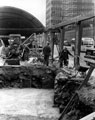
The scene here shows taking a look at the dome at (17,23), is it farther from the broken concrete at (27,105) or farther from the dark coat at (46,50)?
the broken concrete at (27,105)

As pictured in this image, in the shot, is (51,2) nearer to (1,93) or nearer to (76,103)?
(1,93)

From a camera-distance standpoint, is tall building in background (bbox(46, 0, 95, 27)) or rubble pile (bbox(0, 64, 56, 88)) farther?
tall building in background (bbox(46, 0, 95, 27))

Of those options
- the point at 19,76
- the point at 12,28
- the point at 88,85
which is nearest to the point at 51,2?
the point at 12,28

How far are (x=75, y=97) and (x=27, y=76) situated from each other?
771 centimetres

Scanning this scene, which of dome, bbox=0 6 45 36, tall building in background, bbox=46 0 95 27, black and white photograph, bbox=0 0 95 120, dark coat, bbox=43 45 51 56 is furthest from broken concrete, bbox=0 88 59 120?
tall building in background, bbox=46 0 95 27

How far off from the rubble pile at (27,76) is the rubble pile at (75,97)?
3756 millimetres

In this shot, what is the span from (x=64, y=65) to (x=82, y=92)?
6.16 meters

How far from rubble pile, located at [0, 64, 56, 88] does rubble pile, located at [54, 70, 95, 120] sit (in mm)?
3756

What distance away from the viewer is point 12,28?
3434 cm

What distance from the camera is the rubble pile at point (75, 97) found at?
8477 millimetres

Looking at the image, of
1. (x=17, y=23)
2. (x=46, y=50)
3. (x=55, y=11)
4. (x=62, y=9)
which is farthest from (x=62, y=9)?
(x=46, y=50)

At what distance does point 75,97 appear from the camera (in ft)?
30.4

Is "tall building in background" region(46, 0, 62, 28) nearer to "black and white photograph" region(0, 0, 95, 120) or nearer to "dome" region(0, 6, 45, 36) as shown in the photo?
"dome" region(0, 6, 45, 36)

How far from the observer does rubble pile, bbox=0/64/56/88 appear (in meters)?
16.2
